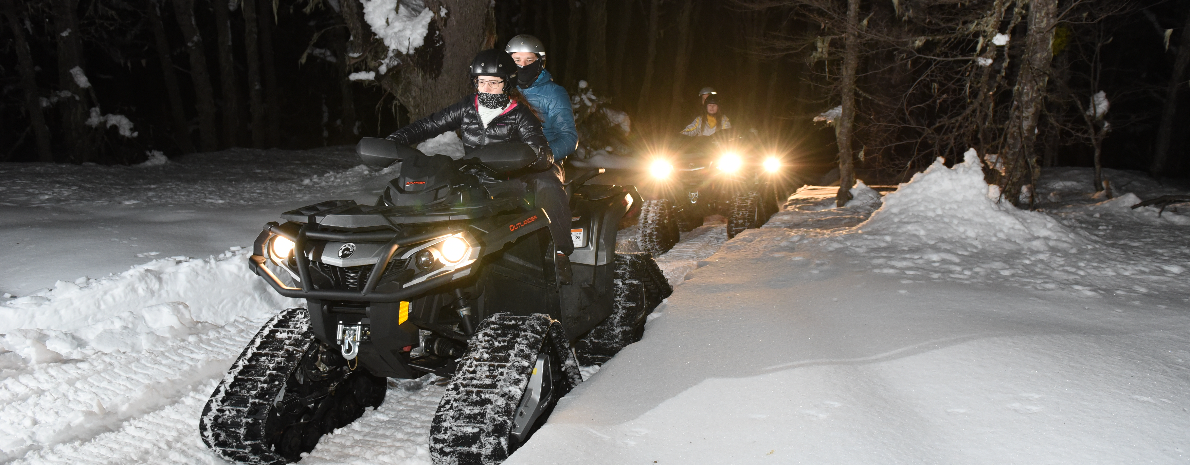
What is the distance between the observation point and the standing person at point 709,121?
11.8 m

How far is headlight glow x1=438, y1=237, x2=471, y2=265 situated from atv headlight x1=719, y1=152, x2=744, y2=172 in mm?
8351

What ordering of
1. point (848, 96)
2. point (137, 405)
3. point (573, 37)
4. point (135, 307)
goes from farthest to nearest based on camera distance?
point (573, 37)
point (848, 96)
point (135, 307)
point (137, 405)

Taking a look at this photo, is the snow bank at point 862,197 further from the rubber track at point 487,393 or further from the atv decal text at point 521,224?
the rubber track at point 487,393

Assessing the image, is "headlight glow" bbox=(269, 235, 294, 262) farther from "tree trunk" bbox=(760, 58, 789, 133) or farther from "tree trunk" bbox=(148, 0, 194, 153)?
"tree trunk" bbox=(760, 58, 789, 133)

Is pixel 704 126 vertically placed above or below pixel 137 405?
above

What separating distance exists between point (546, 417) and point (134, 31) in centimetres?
2794

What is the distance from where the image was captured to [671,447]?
318cm

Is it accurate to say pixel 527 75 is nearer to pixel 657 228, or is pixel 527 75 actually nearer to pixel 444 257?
pixel 444 257

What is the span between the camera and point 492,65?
14.4 feet

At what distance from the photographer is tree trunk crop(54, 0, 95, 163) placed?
18359mm

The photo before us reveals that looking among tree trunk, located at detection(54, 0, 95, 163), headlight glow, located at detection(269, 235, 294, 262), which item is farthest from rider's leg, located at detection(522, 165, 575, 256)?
tree trunk, located at detection(54, 0, 95, 163)

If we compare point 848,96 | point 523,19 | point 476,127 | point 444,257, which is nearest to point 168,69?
point 523,19

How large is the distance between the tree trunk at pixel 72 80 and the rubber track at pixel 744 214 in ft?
58.2

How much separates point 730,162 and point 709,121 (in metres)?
1.00
